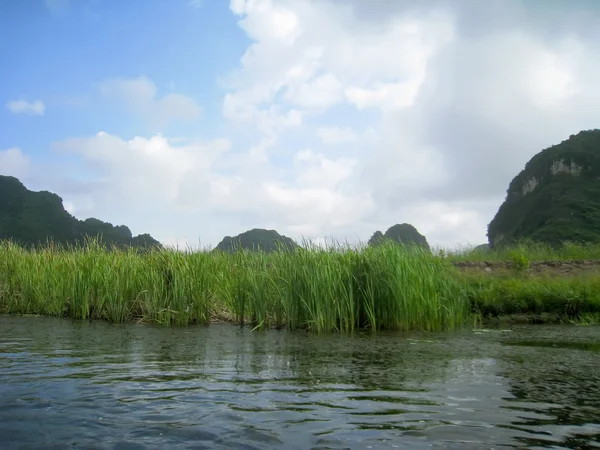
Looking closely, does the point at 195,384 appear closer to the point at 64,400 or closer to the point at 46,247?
the point at 64,400

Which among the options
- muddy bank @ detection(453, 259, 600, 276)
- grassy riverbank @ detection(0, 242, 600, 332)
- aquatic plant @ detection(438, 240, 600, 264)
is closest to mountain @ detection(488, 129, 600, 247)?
aquatic plant @ detection(438, 240, 600, 264)

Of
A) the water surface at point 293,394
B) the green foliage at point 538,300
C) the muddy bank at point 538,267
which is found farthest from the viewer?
the muddy bank at point 538,267

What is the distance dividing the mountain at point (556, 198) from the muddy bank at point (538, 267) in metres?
21.9

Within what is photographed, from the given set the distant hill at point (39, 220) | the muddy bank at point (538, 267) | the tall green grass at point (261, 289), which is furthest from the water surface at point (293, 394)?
the distant hill at point (39, 220)

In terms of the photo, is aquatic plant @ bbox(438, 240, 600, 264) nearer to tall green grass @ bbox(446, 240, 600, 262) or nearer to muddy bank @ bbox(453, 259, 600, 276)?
tall green grass @ bbox(446, 240, 600, 262)

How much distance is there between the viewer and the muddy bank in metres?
15.0

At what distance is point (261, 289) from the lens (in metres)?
8.16

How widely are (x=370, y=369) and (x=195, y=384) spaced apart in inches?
64.1

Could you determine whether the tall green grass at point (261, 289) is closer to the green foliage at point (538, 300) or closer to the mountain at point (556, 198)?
the green foliage at point (538, 300)

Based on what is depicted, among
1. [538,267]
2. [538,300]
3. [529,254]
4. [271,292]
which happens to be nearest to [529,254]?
[529,254]

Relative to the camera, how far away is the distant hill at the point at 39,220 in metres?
42.0

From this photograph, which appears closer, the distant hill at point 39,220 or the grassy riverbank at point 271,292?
the grassy riverbank at point 271,292

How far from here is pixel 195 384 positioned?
145 inches

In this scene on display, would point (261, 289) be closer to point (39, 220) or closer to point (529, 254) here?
point (529, 254)
